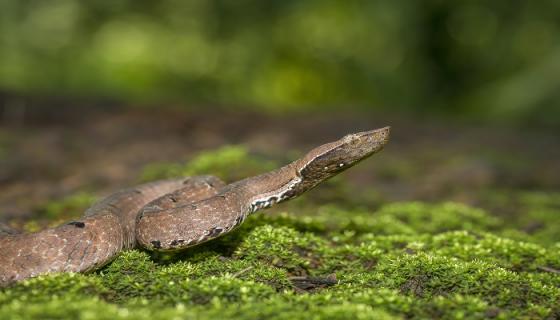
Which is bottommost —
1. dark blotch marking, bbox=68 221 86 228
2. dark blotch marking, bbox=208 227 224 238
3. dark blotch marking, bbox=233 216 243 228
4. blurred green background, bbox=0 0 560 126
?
dark blotch marking, bbox=68 221 86 228

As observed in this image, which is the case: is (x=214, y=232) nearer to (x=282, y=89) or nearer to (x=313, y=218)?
(x=313, y=218)

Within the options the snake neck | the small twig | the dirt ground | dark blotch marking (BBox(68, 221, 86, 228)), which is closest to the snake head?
the snake neck

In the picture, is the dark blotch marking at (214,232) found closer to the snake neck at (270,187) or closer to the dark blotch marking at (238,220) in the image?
the dark blotch marking at (238,220)

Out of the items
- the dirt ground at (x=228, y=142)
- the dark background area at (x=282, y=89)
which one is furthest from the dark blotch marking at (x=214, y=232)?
the dark background area at (x=282, y=89)

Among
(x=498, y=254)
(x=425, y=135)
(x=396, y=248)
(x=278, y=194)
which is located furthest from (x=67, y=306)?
(x=425, y=135)

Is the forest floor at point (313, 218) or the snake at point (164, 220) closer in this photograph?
the forest floor at point (313, 218)

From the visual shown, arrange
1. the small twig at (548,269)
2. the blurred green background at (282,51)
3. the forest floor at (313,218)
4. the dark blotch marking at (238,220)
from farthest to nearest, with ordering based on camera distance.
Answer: the blurred green background at (282,51)
the small twig at (548,269)
the dark blotch marking at (238,220)
the forest floor at (313,218)

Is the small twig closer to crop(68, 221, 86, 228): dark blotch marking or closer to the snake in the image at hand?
the snake
